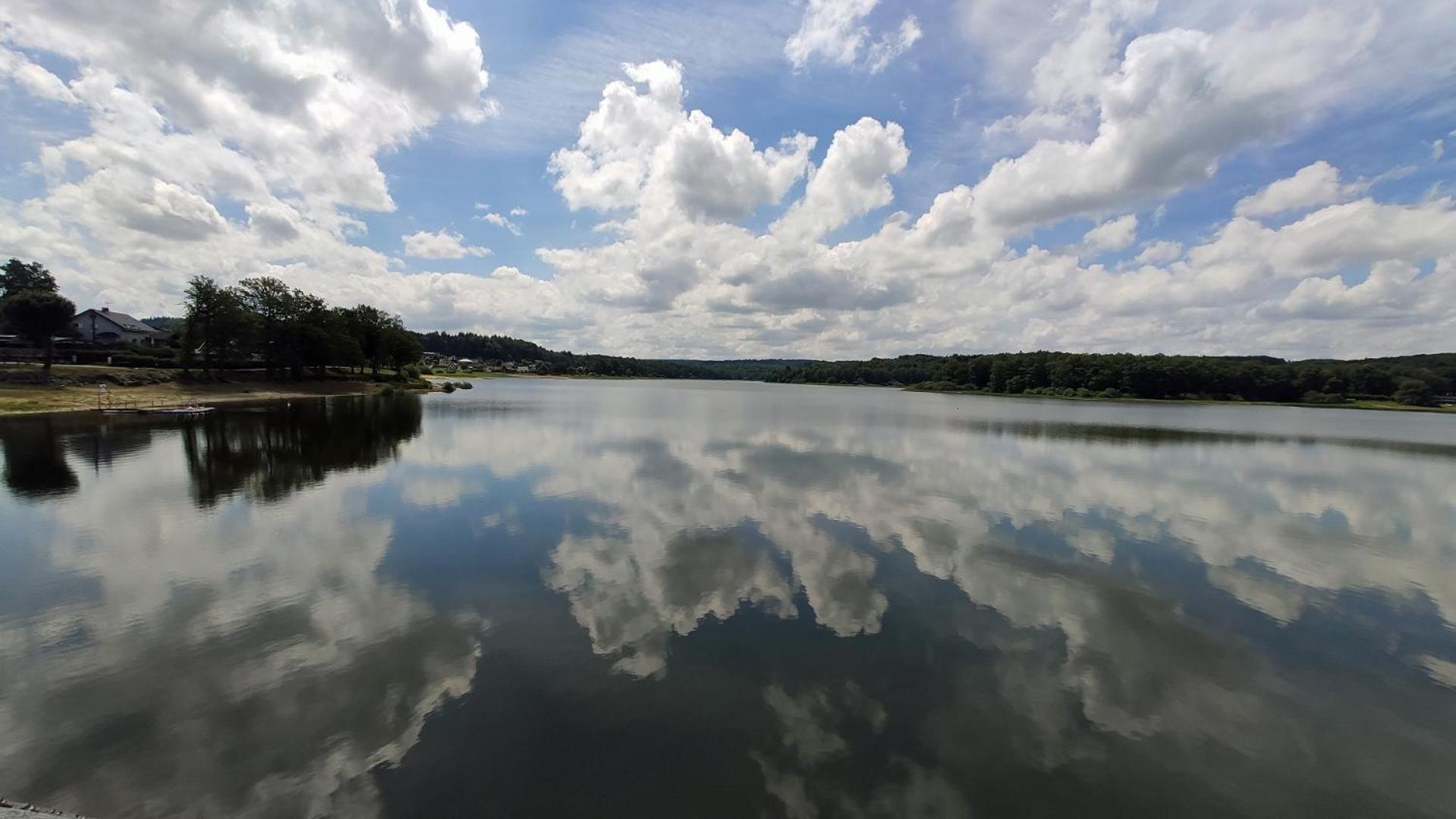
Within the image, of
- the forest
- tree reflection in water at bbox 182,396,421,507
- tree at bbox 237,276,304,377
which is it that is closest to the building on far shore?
the forest

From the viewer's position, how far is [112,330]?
72000 millimetres

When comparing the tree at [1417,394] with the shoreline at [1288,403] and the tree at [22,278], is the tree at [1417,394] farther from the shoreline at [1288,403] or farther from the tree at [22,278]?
the tree at [22,278]

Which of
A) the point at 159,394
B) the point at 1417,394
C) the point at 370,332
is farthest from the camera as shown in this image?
the point at 1417,394

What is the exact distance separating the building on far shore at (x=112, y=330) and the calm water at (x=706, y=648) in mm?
70414

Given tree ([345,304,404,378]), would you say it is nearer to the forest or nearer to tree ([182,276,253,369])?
the forest

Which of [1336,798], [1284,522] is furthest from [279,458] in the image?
[1284,522]

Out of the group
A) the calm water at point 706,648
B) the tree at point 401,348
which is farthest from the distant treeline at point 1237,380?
the tree at point 401,348

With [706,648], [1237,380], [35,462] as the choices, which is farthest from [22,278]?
[1237,380]

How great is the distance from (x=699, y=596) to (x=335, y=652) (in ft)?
19.7

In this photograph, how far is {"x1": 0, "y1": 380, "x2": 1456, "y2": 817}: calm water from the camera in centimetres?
614

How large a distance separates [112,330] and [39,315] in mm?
33047

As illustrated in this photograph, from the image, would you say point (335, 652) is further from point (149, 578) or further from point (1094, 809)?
point (1094, 809)

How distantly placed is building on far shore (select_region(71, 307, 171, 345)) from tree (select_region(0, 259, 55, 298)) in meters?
8.86

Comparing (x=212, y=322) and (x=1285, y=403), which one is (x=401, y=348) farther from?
(x=1285, y=403)
